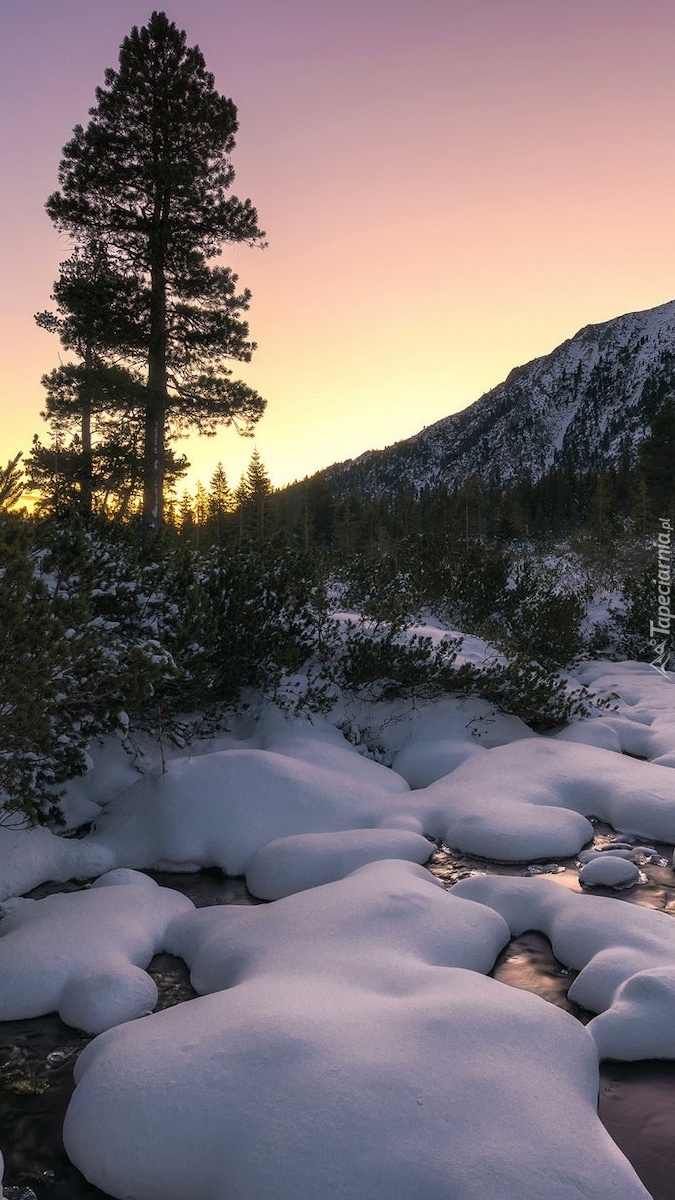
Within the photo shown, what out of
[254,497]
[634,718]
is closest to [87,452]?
[634,718]

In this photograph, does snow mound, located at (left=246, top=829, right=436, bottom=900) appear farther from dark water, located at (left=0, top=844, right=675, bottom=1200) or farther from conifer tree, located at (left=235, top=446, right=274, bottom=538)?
conifer tree, located at (left=235, top=446, right=274, bottom=538)

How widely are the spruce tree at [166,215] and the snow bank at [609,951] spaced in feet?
37.5

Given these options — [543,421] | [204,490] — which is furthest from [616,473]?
[543,421]

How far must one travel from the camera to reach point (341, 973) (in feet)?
13.6

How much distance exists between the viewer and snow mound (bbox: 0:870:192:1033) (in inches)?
166

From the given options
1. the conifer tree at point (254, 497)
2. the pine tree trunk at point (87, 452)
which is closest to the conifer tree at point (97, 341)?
the pine tree trunk at point (87, 452)

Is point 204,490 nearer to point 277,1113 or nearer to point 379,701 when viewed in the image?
point 379,701

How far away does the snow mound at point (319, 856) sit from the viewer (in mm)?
5875

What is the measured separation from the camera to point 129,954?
15.5 feet

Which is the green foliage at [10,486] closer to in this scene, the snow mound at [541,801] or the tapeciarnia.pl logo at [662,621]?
the snow mound at [541,801]

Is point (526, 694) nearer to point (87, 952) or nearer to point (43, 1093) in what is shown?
point (87, 952)

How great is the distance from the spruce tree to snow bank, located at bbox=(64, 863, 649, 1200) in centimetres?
1208

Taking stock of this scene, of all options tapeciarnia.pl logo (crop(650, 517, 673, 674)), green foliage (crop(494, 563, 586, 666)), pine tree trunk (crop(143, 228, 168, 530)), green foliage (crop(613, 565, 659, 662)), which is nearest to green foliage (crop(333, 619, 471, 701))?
green foliage (crop(494, 563, 586, 666))

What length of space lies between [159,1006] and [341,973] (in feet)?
3.83
